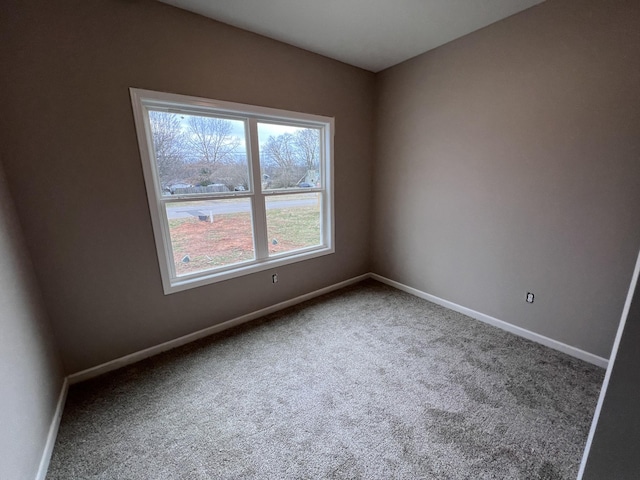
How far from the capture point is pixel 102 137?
1.81m

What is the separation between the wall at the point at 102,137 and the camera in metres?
1.59

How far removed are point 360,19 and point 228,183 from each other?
5.76 ft

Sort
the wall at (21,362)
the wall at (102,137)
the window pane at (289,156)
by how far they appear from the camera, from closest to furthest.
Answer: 1. the wall at (21,362)
2. the wall at (102,137)
3. the window pane at (289,156)

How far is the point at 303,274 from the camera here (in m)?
3.13

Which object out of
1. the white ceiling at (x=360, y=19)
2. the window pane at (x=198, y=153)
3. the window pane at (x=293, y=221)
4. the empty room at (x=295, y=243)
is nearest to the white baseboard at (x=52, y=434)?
the empty room at (x=295, y=243)

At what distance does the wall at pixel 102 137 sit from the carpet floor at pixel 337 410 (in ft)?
1.37

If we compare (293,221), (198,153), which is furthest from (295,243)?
(198,153)

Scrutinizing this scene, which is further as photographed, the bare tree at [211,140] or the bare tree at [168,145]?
the bare tree at [211,140]

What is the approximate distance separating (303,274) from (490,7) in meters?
2.86

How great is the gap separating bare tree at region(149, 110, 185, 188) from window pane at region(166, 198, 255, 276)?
0.79 ft

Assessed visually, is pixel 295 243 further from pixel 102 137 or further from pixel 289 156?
pixel 102 137

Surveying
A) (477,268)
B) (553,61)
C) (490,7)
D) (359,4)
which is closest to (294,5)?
(359,4)

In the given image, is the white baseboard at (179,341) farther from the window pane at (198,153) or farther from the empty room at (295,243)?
the window pane at (198,153)

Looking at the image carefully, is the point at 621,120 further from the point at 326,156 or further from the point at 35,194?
the point at 35,194
